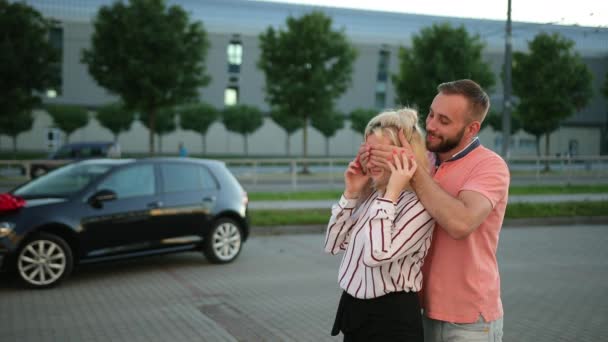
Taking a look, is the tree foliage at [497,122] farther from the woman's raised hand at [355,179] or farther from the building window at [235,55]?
the woman's raised hand at [355,179]

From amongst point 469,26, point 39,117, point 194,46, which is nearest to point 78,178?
point 194,46

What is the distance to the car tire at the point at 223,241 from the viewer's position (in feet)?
29.3

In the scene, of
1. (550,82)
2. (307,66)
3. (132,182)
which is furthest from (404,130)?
(550,82)

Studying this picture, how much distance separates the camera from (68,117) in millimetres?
51094

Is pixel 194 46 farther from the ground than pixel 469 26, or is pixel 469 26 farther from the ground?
pixel 469 26

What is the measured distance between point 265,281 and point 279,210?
6.65 m

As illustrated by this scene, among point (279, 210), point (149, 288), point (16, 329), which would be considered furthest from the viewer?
point (279, 210)

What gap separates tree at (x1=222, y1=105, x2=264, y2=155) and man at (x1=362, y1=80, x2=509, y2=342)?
53.9 metres

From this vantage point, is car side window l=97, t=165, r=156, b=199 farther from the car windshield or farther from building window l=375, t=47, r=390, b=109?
building window l=375, t=47, r=390, b=109

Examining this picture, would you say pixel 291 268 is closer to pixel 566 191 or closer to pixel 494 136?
pixel 566 191

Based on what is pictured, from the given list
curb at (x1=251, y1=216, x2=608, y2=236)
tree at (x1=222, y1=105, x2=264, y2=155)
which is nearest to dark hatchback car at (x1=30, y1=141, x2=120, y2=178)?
curb at (x1=251, y1=216, x2=608, y2=236)

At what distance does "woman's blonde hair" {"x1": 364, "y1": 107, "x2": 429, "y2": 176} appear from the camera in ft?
8.32

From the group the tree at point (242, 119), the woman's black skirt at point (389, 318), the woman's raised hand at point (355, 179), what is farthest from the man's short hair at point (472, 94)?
the tree at point (242, 119)

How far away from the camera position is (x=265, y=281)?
26.2 feet
